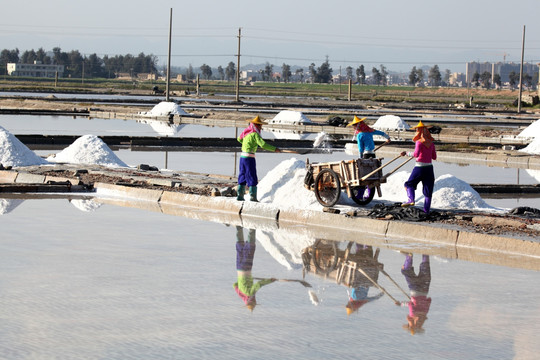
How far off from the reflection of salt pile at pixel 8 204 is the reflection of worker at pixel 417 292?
6342mm

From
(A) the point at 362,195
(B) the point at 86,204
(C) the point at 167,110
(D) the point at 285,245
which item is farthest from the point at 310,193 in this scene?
(C) the point at 167,110

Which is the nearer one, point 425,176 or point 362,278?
point 362,278

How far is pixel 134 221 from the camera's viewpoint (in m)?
14.1

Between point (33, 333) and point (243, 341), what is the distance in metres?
1.57

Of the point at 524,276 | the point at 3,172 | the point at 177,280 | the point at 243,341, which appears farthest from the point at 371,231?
the point at 3,172

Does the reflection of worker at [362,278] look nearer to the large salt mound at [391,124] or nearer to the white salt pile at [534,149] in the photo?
the white salt pile at [534,149]

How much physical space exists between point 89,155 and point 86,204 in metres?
6.51

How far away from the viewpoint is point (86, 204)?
15883 mm

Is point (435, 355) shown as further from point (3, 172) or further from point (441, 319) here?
point (3, 172)

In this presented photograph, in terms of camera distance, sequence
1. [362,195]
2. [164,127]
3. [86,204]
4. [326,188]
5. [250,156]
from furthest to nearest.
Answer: [164,127], [86,204], [250,156], [362,195], [326,188]

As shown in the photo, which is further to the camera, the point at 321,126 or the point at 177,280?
the point at 321,126

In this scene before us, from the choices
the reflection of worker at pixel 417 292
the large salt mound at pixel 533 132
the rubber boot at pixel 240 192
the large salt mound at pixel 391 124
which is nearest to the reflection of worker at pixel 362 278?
the reflection of worker at pixel 417 292

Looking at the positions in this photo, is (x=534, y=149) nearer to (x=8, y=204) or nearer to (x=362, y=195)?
(x=362, y=195)

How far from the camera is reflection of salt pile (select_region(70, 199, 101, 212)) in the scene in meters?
15.4
